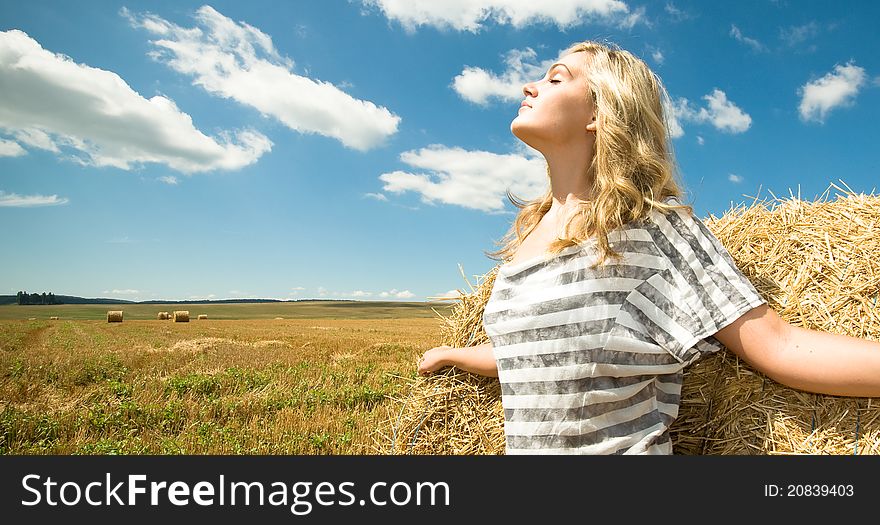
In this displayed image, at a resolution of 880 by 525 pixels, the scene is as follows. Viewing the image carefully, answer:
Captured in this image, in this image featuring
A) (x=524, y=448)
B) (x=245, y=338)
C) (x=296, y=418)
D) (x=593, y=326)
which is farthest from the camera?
(x=245, y=338)

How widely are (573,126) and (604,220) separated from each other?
0.40 meters

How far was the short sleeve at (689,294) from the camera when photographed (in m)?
1.67

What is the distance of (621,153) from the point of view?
1.93 m

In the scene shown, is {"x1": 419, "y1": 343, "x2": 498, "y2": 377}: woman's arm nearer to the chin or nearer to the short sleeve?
the short sleeve

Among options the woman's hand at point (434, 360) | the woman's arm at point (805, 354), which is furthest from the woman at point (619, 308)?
the woman's hand at point (434, 360)

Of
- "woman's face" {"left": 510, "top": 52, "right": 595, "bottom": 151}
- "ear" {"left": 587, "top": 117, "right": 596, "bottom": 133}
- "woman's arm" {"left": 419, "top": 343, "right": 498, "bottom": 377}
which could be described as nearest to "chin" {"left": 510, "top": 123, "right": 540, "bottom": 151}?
"woman's face" {"left": 510, "top": 52, "right": 595, "bottom": 151}

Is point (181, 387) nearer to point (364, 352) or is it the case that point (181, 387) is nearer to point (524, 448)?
point (364, 352)

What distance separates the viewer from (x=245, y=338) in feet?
47.5

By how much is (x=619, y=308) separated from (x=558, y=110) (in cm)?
72

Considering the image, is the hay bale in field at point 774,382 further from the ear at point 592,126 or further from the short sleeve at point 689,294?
the ear at point 592,126

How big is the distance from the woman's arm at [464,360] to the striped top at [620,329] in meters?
0.40

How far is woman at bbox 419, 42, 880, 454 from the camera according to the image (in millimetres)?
1682

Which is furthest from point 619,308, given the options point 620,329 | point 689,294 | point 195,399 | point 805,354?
point 195,399
